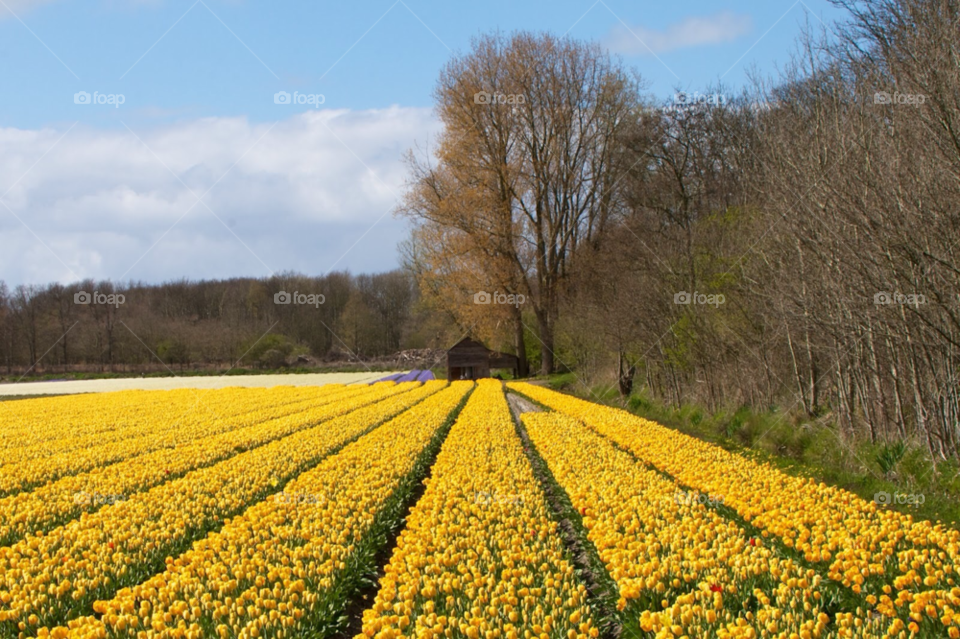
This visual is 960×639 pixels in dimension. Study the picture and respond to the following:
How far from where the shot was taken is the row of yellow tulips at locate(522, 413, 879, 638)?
4715mm

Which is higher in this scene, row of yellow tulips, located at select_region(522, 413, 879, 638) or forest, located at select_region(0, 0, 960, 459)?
forest, located at select_region(0, 0, 960, 459)

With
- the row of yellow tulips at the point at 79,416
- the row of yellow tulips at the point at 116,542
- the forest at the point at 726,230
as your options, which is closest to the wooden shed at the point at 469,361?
the forest at the point at 726,230

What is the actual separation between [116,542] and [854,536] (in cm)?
712

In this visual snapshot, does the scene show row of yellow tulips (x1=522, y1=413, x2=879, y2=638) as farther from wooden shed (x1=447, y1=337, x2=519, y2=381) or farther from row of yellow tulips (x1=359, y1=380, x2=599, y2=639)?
wooden shed (x1=447, y1=337, x2=519, y2=381)

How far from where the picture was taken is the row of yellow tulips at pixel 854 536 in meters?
5.03

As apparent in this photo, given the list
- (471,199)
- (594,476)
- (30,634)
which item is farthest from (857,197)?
(471,199)

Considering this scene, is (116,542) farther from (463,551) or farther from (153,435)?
(153,435)

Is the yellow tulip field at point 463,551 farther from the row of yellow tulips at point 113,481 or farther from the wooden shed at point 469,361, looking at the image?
the wooden shed at point 469,361

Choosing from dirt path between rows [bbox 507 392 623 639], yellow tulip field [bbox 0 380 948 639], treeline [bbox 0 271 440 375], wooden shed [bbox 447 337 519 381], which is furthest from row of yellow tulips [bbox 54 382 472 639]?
treeline [bbox 0 271 440 375]

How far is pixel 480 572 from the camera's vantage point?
601 centimetres

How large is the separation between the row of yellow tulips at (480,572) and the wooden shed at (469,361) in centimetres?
3402

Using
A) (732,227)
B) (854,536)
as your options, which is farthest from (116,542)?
(732,227)

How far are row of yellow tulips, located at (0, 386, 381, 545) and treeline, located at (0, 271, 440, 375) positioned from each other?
161 ft

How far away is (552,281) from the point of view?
42062 millimetres
